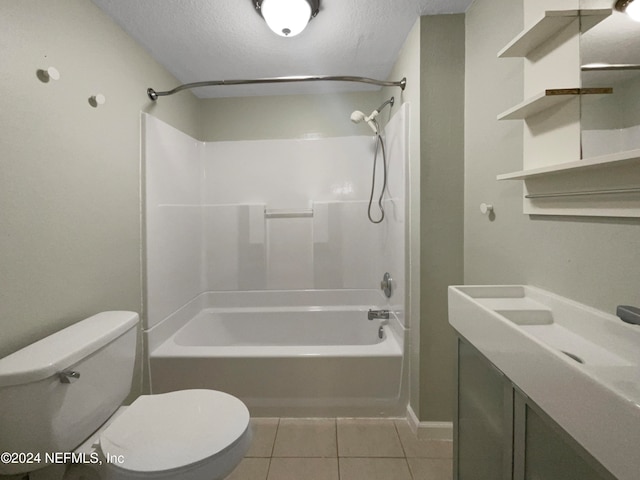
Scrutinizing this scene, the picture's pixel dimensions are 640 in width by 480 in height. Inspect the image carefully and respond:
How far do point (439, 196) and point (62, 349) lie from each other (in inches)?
67.4

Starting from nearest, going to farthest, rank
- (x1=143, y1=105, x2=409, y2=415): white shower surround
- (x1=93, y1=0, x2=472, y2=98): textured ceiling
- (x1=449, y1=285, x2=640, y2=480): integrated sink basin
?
(x1=449, y1=285, x2=640, y2=480): integrated sink basin
(x1=93, y1=0, x2=472, y2=98): textured ceiling
(x1=143, y1=105, x2=409, y2=415): white shower surround

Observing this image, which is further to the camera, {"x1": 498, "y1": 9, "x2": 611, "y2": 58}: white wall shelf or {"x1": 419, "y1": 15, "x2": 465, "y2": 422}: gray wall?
{"x1": 419, "y1": 15, "x2": 465, "y2": 422}: gray wall

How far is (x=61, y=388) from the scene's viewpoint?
0.87 meters

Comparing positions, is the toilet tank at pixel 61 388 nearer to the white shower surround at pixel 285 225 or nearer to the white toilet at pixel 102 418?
the white toilet at pixel 102 418

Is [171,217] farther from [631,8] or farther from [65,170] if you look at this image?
[631,8]

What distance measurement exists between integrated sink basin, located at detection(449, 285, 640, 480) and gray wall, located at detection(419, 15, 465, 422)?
0.46 metres

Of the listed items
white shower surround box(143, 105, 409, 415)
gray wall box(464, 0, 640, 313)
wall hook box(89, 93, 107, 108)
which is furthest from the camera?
white shower surround box(143, 105, 409, 415)

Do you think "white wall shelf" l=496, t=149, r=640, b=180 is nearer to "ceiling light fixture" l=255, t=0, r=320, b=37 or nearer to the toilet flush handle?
"ceiling light fixture" l=255, t=0, r=320, b=37

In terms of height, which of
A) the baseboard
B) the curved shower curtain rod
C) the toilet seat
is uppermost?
the curved shower curtain rod

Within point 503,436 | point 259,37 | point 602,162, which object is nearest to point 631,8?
point 602,162

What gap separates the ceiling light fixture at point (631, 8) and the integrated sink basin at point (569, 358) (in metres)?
0.75

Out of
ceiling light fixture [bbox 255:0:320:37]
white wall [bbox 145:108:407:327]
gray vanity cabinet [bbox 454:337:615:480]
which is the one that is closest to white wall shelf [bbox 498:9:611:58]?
ceiling light fixture [bbox 255:0:320:37]

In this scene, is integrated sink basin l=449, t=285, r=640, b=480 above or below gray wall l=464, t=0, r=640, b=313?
below

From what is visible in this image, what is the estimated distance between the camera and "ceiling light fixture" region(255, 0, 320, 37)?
1.25 m
